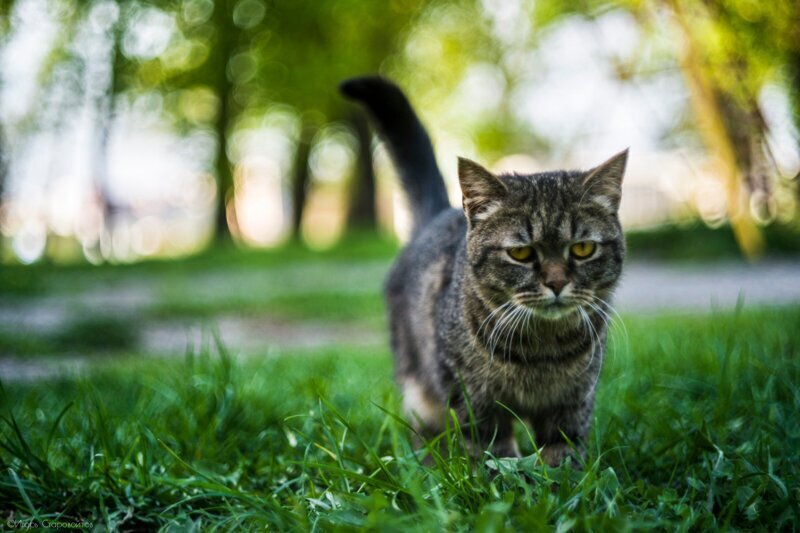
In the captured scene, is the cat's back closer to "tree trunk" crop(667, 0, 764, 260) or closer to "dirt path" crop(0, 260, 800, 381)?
"dirt path" crop(0, 260, 800, 381)

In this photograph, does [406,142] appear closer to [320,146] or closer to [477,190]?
[477,190]

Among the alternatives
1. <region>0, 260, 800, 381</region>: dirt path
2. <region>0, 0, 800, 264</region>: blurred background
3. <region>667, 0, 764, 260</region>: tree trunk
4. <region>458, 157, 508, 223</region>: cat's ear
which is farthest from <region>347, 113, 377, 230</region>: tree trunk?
<region>458, 157, 508, 223</region>: cat's ear

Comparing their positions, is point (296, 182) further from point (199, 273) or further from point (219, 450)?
point (219, 450)

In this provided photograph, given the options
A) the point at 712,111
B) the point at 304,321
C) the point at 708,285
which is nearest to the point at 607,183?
the point at 712,111

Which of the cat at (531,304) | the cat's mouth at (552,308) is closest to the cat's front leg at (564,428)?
the cat at (531,304)

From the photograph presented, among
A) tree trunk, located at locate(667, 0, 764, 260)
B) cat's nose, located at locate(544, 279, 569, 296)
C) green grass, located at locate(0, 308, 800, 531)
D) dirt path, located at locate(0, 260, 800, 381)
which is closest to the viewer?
green grass, located at locate(0, 308, 800, 531)

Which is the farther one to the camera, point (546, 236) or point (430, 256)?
point (430, 256)

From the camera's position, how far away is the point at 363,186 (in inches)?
632

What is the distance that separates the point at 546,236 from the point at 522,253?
0.09 m

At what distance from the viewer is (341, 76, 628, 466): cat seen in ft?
6.12

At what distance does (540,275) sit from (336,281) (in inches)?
253

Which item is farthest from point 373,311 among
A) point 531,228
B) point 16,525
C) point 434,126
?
point 434,126

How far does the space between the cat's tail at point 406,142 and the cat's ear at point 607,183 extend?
1059 mm

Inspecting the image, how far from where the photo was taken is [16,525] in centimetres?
149
